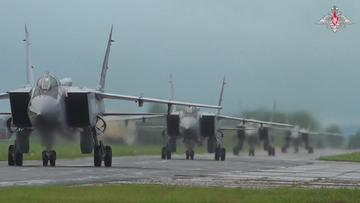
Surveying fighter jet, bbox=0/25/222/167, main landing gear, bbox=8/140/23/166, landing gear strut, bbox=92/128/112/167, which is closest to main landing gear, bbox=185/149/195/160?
landing gear strut, bbox=92/128/112/167

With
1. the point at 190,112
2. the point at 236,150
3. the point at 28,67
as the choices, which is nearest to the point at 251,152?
the point at 236,150

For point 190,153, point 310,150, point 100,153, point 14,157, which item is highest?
point 100,153

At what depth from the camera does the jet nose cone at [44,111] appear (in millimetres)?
23562

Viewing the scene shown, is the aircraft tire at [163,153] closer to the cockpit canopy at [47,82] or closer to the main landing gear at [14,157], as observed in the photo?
the main landing gear at [14,157]

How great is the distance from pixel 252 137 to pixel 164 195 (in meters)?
39.4

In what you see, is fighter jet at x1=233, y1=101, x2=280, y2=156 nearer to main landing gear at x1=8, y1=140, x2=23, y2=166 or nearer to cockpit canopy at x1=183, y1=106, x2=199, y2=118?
cockpit canopy at x1=183, y1=106, x2=199, y2=118

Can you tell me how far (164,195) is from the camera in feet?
42.1

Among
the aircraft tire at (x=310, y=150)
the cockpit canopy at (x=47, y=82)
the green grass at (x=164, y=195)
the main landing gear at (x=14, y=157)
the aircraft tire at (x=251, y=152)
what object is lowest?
the aircraft tire at (x=310, y=150)

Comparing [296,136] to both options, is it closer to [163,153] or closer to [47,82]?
[163,153]

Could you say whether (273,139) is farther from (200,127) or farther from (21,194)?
(21,194)

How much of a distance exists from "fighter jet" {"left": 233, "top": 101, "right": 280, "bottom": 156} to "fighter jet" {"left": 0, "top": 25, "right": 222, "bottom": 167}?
22.2 meters

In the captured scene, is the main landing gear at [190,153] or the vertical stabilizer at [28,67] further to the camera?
the main landing gear at [190,153]

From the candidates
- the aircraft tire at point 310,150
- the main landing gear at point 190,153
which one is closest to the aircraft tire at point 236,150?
the main landing gear at point 190,153

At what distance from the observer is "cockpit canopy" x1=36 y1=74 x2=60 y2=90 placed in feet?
79.3
